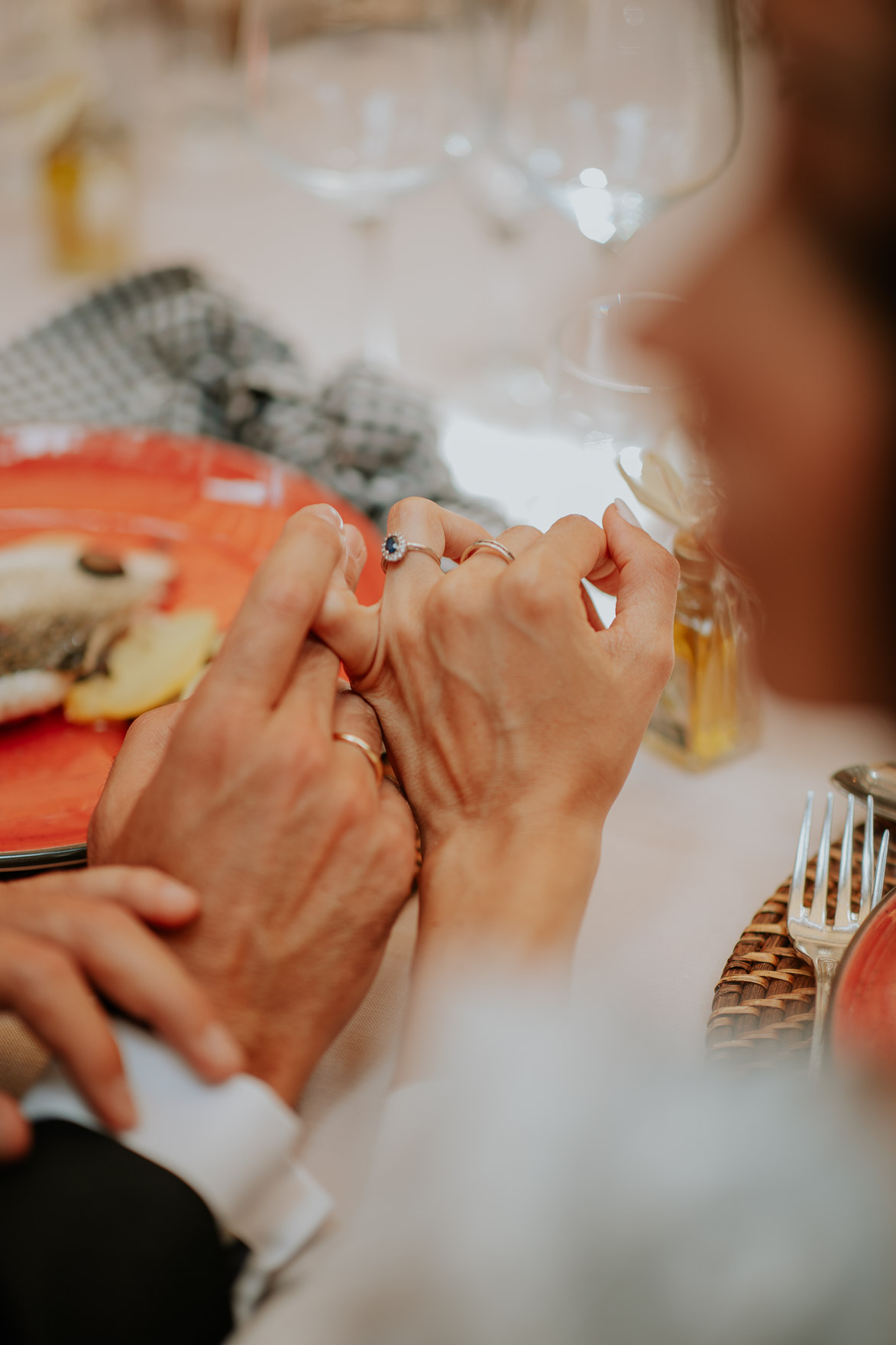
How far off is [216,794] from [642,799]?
0.99ft

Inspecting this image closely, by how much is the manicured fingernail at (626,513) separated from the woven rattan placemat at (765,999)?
0.69ft

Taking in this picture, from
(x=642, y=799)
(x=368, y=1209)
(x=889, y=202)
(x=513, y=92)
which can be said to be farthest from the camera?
(x=513, y=92)

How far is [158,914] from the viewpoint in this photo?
1.47ft

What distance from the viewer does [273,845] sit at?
1.50 feet

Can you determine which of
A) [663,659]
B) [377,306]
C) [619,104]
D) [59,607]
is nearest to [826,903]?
[663,659]

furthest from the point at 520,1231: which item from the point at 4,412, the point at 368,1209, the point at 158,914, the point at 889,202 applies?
the point at 4,412

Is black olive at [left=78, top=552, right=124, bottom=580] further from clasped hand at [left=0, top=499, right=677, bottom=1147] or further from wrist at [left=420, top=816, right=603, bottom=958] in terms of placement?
wrist at [left=420, top=816, right=603, bottom=958]

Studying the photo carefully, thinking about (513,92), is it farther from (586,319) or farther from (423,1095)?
(423,1095)

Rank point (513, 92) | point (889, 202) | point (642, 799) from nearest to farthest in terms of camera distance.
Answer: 1. point (889, 202)
2. point (642, 799)
3. point (513, 92)

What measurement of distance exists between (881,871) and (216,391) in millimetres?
696

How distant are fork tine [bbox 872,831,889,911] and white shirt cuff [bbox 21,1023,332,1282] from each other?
30 cm

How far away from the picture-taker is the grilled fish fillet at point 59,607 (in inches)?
26.3

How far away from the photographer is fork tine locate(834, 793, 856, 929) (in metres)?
0.51

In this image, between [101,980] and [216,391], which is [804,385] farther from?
[216,391]
